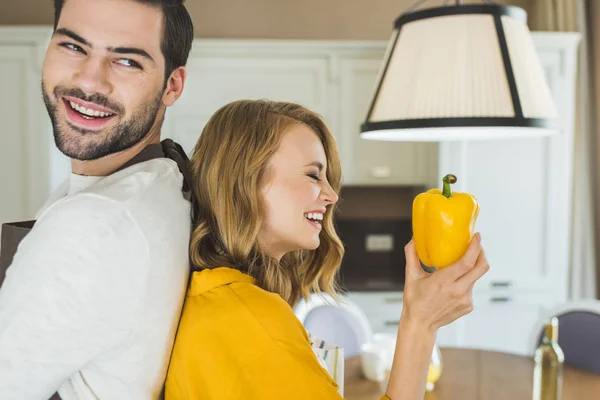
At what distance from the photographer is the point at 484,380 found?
2131 millimetres

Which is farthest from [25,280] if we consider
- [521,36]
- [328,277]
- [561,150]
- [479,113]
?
[561,150]

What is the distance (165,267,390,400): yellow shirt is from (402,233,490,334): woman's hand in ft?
0.66

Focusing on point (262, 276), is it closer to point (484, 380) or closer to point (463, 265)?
point (463, 265)

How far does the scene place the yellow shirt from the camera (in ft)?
2.87

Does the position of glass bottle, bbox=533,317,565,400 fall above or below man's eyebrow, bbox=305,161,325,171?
below

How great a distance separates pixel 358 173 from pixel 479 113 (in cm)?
229

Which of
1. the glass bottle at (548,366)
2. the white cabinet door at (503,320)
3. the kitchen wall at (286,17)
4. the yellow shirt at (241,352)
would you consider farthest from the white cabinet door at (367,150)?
the yellow shirt at (241,352)

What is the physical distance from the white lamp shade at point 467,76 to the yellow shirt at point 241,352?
0.77 metres

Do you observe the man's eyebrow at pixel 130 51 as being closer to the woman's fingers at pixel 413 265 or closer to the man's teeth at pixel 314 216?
the man's teeth at pixel 314 216

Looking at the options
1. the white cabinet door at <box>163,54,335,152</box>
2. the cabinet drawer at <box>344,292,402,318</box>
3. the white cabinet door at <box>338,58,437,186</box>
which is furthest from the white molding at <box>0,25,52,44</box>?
the cabinet drawer at <box>344,292,402,318</box>

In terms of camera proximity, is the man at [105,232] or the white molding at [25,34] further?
the white molding at [25,34]

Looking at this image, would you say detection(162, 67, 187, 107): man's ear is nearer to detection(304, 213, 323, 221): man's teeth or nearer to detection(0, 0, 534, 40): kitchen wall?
detection(304, 213, 323, 221): man's teeth

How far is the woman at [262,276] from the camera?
89cm

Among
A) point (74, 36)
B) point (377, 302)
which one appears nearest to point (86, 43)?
point (74, 36)
